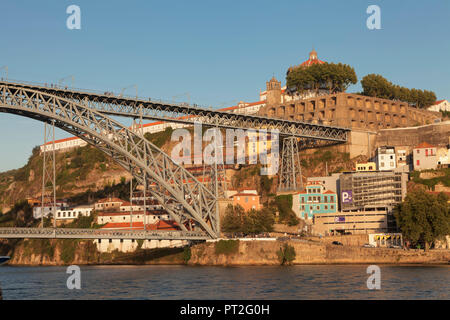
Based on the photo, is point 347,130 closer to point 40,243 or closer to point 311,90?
point 311,90

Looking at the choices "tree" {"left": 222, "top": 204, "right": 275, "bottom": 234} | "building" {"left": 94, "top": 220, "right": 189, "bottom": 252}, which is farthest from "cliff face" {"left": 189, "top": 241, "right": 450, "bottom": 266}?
"building" {"left": 94, "top": 220, "right": 189, "bottom": 252}

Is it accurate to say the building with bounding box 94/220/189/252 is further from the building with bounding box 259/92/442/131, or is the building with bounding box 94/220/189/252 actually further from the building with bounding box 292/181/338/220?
the building with bounding box 259/92/442/131

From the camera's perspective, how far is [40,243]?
90.4m

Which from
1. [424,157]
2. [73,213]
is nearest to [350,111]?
[424,157]

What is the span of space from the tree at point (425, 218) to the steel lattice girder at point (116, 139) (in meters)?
20.0

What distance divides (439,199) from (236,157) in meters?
40.8

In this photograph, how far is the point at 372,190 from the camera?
258 ft

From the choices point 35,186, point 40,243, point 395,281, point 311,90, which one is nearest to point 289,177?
point 311,90

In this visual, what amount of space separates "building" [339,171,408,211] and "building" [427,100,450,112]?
146 feet

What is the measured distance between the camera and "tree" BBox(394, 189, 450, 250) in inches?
2530

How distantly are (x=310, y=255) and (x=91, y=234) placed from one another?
22.2 metres

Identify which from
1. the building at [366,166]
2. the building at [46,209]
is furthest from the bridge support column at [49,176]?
the building at [366,166]

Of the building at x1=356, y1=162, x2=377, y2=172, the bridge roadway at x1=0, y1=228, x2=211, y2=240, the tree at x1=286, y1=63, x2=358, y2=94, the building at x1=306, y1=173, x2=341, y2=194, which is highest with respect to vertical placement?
the tree at x1=286, y1=63, x2=358, y2=94

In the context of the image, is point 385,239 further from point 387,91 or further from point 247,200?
point 387,91
